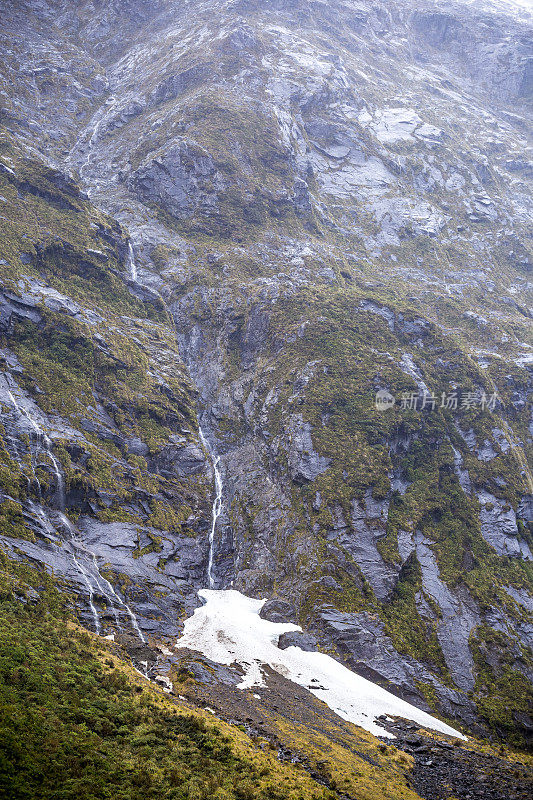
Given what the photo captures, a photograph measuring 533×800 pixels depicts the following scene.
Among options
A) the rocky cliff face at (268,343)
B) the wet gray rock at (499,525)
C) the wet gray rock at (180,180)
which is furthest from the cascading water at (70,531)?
the wet gray rock at (180,180)

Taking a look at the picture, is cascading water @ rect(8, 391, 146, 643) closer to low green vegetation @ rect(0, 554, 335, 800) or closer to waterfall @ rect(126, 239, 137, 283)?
low green vegetation @ rect(0, 554, 335, 800)

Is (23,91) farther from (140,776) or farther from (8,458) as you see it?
(140,776)

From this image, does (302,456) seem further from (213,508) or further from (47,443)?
(47,443)

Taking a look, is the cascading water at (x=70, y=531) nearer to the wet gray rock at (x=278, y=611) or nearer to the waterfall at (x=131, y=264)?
the wet gray rock at (x=278, y=611)

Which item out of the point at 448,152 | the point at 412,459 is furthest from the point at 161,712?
the point at 448,152

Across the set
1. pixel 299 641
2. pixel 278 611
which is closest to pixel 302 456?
pixel 278 611

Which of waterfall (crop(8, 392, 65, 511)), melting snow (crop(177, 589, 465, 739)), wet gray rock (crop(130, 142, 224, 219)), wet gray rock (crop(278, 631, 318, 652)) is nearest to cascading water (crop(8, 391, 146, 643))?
waterfall (crop(8, 392, 65, 511))
